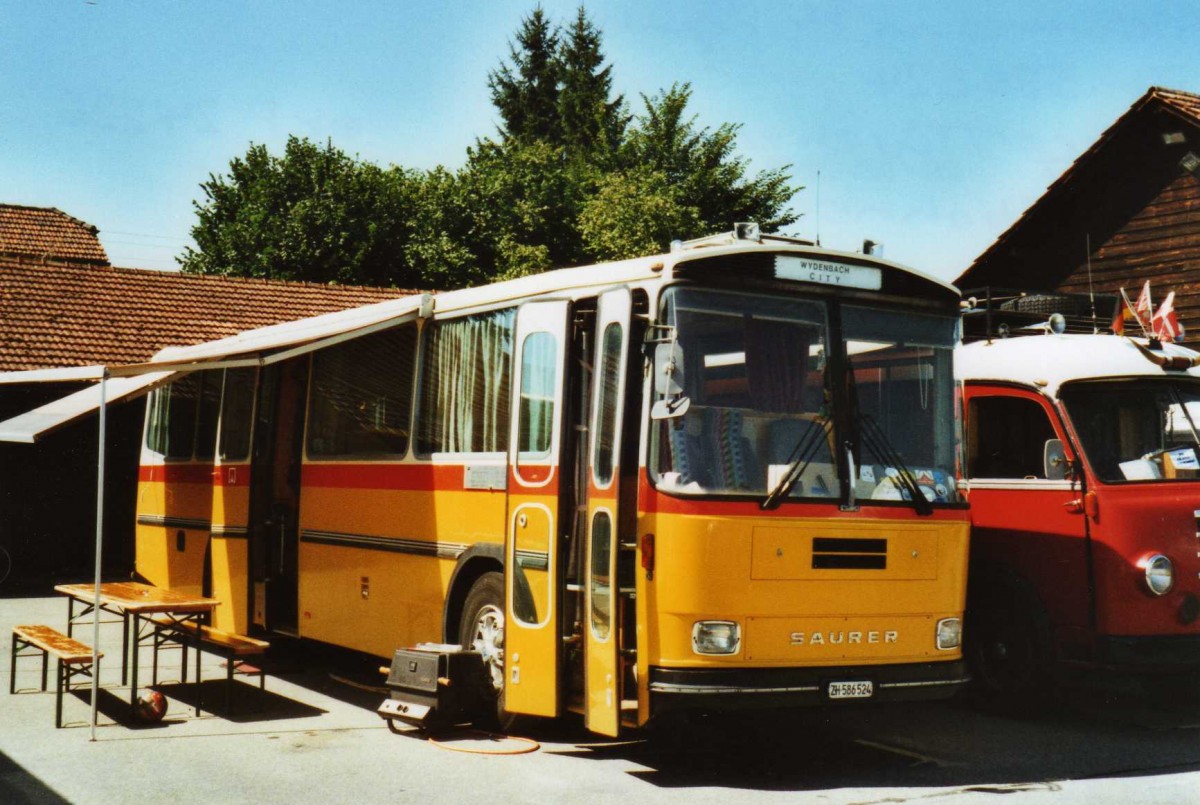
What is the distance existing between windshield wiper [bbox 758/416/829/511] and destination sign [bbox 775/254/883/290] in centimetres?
87

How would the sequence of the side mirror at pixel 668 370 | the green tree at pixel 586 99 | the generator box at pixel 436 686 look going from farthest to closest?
the green tree at pixel 586 99 → the generator box at pixel 436 686 → the side mirror at pixel 668 370

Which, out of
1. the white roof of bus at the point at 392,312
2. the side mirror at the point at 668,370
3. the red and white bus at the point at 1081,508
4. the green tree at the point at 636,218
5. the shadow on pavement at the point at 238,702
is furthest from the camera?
the green tree at the point at 636,218

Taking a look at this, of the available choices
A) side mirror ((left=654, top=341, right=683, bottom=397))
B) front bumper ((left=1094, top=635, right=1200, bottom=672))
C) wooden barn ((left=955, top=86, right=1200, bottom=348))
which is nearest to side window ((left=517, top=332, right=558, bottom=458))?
side mirror ((left=654, top=341, right=683, bottom=397))

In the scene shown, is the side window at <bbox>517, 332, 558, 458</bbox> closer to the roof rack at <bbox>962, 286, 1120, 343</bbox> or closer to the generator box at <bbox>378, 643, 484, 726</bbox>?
the generator box at <bbox>378, 643, 484, 726</bbox>

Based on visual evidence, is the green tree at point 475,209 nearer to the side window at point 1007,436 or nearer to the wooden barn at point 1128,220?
the wooden barn at point 1128,220

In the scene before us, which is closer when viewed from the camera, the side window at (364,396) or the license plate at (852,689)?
the license plate at (852,689)

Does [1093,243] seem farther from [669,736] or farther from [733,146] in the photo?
[733,146]

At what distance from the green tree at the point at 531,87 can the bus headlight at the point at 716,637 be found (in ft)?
186

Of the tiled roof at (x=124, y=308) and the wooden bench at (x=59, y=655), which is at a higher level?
the tiled roof at (x=124, y=308)

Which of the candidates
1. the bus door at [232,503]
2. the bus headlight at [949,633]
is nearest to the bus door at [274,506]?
the bus door at [232,503]

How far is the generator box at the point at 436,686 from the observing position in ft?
29.5

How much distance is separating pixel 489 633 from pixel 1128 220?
16.2 metres

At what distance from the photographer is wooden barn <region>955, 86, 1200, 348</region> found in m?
20.8

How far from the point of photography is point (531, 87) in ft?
212
